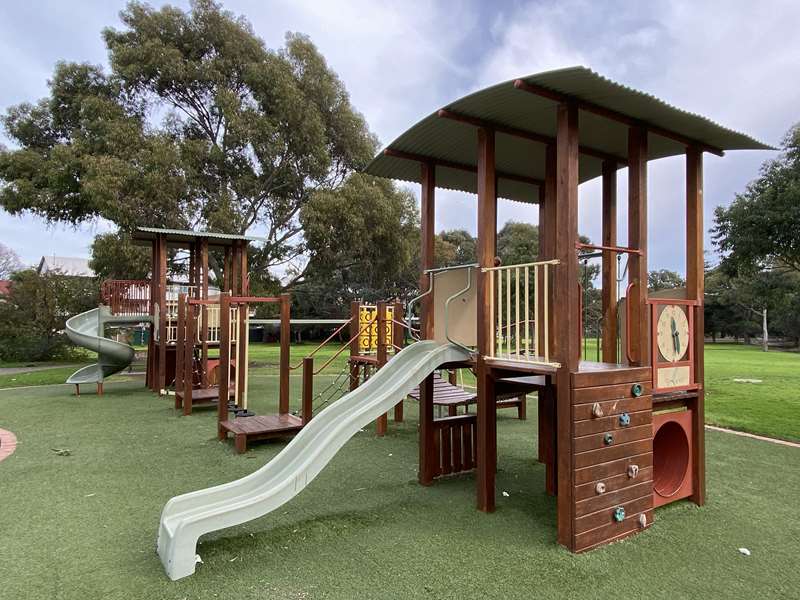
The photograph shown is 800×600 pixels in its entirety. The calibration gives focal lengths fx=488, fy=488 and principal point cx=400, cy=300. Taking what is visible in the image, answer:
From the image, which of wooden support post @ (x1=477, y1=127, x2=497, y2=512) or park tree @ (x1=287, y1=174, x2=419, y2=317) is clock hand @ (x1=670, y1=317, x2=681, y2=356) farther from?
park tree @ (x1=287, y1=174, x2=419, y2=317)

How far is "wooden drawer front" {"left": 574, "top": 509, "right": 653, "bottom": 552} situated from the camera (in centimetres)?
375

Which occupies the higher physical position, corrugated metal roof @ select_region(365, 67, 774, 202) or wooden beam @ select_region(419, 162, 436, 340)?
corrugated metal roof @ select_region(365, 67, 774, 202)

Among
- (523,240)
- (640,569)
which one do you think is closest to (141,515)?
(640,569)

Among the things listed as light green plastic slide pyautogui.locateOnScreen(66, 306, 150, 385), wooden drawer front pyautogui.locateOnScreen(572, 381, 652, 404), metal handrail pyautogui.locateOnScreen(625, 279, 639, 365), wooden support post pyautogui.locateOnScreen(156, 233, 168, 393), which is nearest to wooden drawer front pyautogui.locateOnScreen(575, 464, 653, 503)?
wooden drawer front pyautogui.locateOnScreen(572, 381, 652, 404)

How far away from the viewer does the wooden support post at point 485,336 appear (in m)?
4.61

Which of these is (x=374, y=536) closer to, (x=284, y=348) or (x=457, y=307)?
(x=457, y=307)

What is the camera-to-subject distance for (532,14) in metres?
9.24

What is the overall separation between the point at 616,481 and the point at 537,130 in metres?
3.45

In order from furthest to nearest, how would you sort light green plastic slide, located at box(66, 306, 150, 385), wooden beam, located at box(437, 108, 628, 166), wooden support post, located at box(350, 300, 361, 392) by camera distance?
light green plastic slide, located at box(66, 306, 150, 385) → wooden support post, located at box(350, 300, 361, 392) → wooden beam, located at box(437, 108, 628, 166)

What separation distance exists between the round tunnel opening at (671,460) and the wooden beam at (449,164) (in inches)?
134

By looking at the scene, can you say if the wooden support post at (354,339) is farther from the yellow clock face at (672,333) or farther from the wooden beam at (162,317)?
the wooden beam at (162,317)

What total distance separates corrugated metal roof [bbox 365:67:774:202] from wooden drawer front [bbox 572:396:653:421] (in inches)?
99.0

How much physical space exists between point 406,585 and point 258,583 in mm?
992

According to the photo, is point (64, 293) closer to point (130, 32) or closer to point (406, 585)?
point (130, 32)
